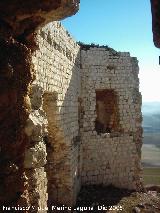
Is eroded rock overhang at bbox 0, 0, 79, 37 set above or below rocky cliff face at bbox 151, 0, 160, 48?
above

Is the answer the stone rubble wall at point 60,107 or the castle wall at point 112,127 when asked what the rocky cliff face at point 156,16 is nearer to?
the stone rubble wall at point 60,107

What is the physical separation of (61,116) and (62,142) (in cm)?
79

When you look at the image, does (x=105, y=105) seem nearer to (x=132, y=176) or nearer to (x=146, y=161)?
(x=132, y=176)

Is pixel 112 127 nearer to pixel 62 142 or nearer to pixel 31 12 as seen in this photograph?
pixel 62 142

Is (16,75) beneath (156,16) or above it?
beneath

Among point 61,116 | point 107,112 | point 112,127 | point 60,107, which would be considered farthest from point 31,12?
point 107,112

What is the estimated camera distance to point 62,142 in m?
8.35

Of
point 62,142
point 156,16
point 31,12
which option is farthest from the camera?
point 62,142

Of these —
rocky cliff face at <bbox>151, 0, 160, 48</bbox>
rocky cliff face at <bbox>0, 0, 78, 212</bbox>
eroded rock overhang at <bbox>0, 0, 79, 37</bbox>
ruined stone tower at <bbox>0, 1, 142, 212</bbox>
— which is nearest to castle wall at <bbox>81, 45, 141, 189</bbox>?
ruined stone tower at <bbox>0, 1, 142, 212</bbox>

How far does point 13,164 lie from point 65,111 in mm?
4941

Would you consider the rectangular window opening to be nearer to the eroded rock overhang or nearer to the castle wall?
the castle wall

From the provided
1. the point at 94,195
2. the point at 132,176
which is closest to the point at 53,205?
the point at 94,195

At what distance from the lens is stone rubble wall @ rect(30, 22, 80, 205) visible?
6.93m

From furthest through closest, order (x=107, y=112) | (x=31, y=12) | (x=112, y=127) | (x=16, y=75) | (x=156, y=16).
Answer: (x=107, y=112), (x=112, y=127), (x=16, y=75), (x=31, y=12), (x=156, y=16)
